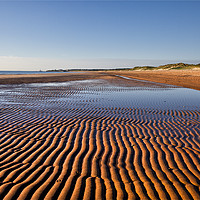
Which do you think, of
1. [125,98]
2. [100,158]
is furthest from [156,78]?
[100,158]

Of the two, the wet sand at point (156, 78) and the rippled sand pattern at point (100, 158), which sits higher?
the rippled sand pattern at point (100, 158)

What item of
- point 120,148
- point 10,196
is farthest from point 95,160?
point 10,196

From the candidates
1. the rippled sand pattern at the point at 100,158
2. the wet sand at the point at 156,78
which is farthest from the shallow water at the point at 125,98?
the wet sand at the point at 156,78

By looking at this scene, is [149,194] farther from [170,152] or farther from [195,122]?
[195,122]

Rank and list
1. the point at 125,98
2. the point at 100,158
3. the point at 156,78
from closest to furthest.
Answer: the point at 100,158
the point at 125,98
the point at 156,78

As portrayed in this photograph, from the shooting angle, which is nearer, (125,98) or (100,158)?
(100,158)

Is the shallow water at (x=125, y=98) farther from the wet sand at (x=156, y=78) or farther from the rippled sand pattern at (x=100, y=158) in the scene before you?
the wet sand at (x=156, y=78)

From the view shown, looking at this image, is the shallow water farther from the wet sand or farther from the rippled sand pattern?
the wet sand

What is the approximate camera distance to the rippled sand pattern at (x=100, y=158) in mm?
3459

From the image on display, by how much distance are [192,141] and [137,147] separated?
1.78 m

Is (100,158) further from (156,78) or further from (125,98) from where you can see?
(156,78)

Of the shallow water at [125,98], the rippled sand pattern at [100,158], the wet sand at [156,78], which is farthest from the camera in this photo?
the wet sand at [156,78]

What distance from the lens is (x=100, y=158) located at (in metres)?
4.78

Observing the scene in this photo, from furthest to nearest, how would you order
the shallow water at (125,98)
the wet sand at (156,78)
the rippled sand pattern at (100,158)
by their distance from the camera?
1. the wet sand at (156,78)
2. the shallow water at (125,98)
3. the rippled sand pattern at (100,158)
